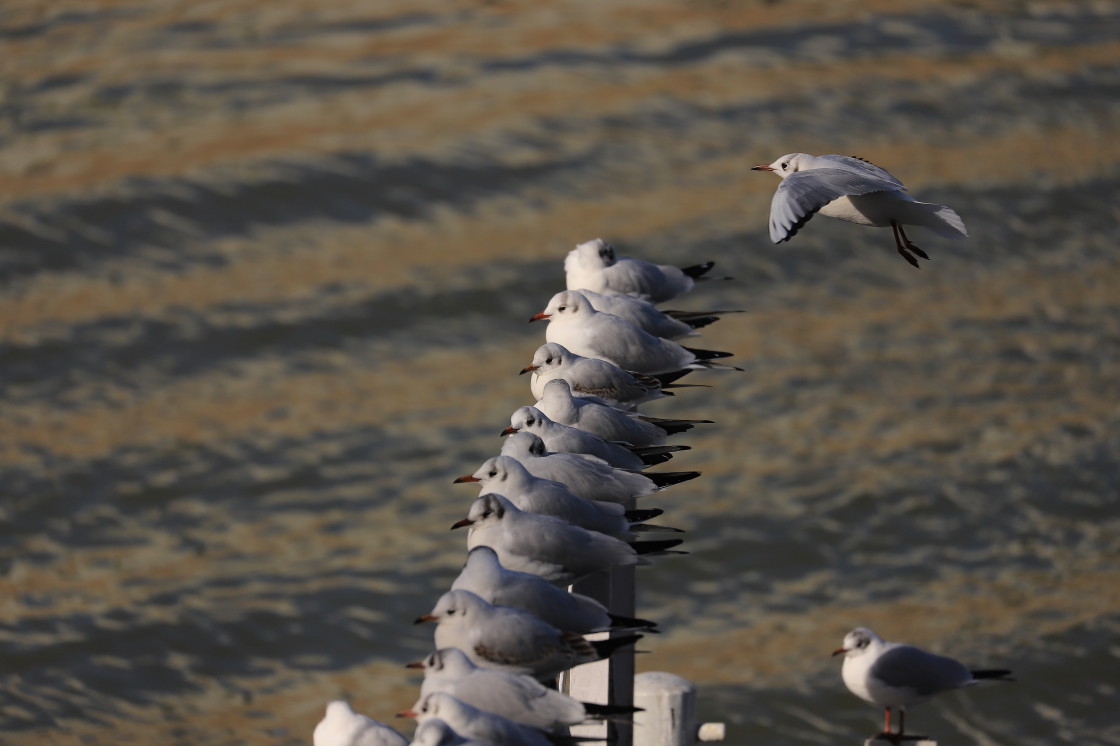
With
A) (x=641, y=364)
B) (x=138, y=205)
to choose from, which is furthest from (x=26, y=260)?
(x=641, y=364)

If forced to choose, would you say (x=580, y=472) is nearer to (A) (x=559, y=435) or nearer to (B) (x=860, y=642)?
(A) (x=559, y=435)

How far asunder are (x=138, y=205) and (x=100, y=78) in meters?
2.73

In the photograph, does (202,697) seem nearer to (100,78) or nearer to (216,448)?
(216,448)

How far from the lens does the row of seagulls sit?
11.5 ft

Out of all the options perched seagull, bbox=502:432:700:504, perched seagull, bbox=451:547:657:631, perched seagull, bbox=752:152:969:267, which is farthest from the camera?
perched seagull, bbox=752:152:969:267

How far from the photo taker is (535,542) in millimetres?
4109

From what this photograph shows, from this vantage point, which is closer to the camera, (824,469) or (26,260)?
(824,469)

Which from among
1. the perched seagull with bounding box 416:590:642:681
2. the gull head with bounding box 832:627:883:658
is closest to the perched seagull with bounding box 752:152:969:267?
the perched seagull with bounding box 416:590:642:681

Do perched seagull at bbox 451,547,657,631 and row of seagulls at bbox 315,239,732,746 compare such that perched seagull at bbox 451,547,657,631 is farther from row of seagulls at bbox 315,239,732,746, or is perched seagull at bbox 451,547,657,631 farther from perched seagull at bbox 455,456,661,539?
perched seagull at bbox 455,456,661,539

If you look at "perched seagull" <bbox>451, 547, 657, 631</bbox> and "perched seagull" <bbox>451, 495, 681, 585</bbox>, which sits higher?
"perched seagull" <bbox>451, 495, 681, 585</bbox>

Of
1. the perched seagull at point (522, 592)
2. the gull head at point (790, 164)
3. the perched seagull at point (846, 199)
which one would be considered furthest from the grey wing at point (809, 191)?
the perched seagull at point (522, 592)

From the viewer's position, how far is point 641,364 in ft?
18.4

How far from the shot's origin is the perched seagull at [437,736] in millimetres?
3123

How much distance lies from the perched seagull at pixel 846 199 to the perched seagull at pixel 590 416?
71cm
